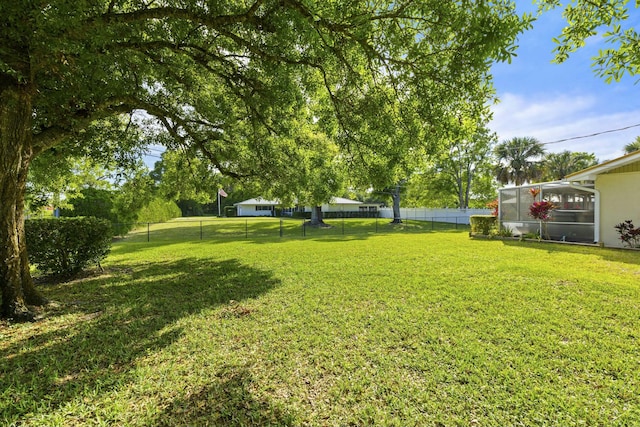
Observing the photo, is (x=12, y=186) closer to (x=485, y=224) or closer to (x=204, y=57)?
(x=204, y=57)

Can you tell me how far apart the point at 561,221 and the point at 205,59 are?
628 inches

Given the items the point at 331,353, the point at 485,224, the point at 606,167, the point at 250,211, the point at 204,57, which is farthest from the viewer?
the point at 250,211

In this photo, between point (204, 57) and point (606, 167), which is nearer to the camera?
point (204, 57)

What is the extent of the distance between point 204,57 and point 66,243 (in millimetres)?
5157

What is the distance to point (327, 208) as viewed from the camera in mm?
42219

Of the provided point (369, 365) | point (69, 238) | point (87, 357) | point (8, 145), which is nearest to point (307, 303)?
point (369, 365)

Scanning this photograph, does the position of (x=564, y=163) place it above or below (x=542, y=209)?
above

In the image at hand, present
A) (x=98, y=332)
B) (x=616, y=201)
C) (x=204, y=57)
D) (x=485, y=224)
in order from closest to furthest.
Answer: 1. (x=98, y=332)
2. (x=204, y=57)
3. (x=616, y=201)
4. (x=485, y=224)

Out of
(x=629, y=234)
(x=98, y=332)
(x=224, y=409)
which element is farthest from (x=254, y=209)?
(x=224, y=409)

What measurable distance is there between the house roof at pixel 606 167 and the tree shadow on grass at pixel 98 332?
13.1m

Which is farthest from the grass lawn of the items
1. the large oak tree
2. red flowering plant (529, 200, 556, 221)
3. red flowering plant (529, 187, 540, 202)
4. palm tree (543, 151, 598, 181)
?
palm tree (543, 151, 598, 181)

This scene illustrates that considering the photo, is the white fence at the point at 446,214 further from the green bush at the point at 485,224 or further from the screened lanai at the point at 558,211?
the screened lanai at the point at 558,211

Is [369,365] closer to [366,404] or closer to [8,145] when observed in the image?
[366,404]

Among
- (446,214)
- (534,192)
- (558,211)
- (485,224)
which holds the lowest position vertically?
(485,224)
